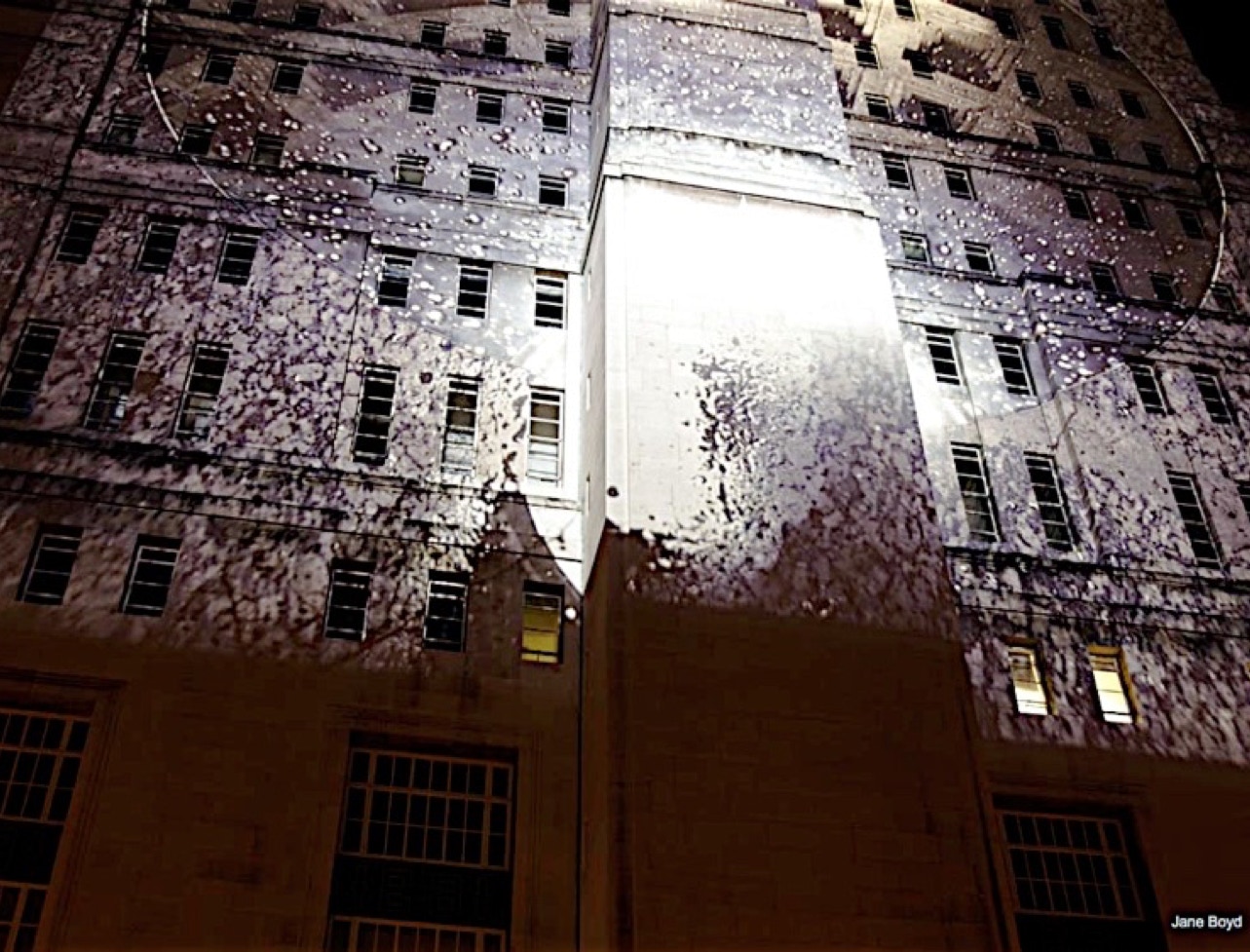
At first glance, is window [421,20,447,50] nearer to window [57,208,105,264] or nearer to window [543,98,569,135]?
window [543,98,569,135]

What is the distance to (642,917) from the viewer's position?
14102 millimetres

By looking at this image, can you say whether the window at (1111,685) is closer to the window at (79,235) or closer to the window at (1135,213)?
the window at (1135,213)

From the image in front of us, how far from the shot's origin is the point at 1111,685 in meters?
18.6

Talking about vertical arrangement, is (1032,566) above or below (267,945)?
above

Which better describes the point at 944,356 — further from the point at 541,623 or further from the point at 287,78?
the point at 287,78

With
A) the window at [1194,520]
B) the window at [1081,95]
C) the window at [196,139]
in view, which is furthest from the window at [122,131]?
the window at [1081,95]

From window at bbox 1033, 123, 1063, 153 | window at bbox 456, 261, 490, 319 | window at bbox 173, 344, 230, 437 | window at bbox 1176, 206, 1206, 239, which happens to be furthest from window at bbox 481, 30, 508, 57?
window at bbox 1176, 206, 1206, 239

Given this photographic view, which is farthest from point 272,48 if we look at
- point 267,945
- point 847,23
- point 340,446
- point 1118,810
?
point 1118,810

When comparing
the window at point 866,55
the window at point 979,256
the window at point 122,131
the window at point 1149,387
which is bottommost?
the window at point 1149,387

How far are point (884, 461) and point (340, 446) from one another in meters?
8.41

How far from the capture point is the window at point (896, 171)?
2494 cm

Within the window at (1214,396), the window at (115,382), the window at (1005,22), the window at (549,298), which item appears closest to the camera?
the window at (115,382)

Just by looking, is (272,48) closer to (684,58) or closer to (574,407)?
(684,58)

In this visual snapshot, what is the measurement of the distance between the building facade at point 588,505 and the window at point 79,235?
127mm
